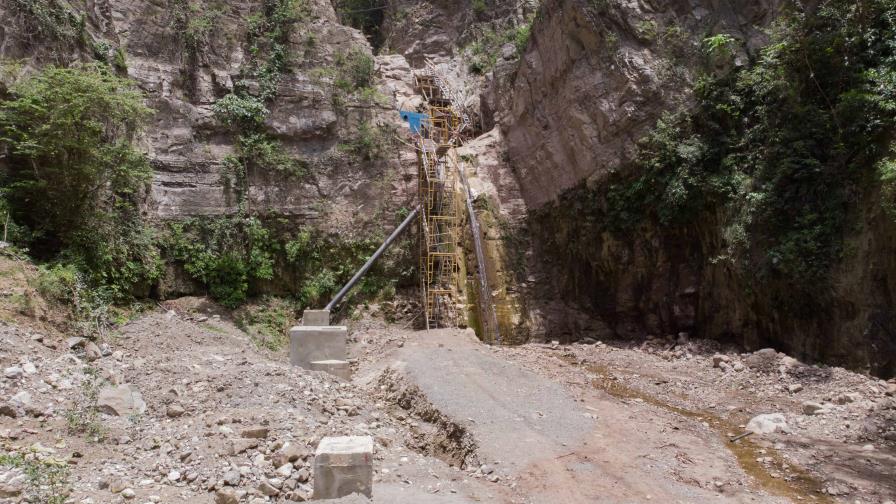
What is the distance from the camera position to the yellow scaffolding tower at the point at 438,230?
17547 millimetres

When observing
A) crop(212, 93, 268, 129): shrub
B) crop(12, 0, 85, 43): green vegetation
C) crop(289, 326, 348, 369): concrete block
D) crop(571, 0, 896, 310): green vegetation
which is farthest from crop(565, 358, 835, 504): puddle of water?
crop(12, 0, 85, 43): green vegetation

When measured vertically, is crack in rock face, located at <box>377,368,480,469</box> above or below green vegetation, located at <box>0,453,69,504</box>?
below

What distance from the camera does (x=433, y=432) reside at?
30.3 ft

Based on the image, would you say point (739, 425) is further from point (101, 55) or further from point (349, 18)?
point (349, 18)

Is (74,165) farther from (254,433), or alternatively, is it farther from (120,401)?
(254,433)

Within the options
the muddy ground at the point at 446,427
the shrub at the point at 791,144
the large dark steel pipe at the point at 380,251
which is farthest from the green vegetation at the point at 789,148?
the large dark steel pipe at the point at 380,251

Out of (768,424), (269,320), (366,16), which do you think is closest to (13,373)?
(269,320)

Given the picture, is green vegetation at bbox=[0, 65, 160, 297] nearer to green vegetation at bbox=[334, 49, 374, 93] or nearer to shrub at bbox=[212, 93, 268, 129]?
shrub at bbox=[212, 93, 268, 129]

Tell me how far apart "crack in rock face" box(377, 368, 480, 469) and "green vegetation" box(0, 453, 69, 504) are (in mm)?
4581

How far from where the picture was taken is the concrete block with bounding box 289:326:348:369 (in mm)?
12523

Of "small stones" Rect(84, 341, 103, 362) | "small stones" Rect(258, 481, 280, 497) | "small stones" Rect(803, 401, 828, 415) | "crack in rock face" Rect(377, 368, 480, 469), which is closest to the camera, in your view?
"small stones" Rect(258, 481, 280, 497)

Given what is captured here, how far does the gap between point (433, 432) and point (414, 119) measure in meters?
13.7

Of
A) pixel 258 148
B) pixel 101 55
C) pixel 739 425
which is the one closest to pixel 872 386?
pixel 739 425

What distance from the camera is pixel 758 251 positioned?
13008mm
